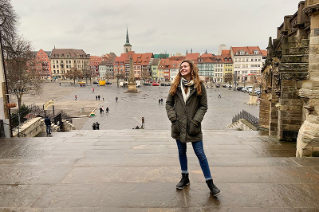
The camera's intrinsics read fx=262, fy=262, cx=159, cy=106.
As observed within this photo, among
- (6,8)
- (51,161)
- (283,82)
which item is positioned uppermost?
(6,8)

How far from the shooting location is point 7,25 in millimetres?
22875

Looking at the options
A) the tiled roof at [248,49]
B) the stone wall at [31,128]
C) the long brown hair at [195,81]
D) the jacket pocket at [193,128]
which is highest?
the tiled roof at [248,49]

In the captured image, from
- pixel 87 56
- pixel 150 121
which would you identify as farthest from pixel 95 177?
pixel 87 56

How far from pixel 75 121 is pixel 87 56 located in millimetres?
115949

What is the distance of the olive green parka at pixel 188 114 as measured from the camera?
322 cm

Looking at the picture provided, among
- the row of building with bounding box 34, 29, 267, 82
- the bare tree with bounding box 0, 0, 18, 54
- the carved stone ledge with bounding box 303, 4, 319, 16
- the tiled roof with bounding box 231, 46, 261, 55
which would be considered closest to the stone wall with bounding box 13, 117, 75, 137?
the carved stone ledge with bounding box 303, 4, 319, 16

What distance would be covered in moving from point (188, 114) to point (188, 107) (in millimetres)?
87

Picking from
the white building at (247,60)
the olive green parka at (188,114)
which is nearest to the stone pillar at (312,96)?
the olive green parka at (188,114)

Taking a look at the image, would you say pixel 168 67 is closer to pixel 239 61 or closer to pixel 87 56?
pixel 239 61

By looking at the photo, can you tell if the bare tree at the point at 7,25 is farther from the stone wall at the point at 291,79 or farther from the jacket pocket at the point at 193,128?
the jacket pocket at the point at 193,128

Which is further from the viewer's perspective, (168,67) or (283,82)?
(168,67)

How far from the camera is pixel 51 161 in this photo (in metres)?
5.00

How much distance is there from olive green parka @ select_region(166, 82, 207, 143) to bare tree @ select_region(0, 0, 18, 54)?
2318 centimetres

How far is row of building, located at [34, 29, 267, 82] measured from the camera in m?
96.6
